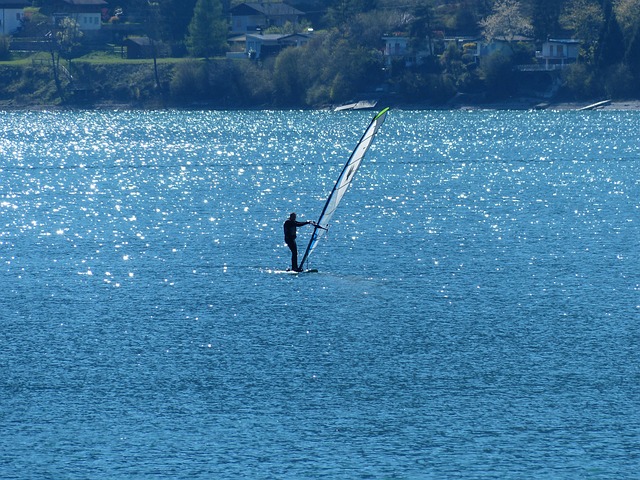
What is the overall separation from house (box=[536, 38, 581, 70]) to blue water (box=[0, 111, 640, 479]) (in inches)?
4370

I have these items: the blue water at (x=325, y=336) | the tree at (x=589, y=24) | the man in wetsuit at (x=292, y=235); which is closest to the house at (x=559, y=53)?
the tree at (x=589, y=24)

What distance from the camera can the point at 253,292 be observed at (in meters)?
49.1

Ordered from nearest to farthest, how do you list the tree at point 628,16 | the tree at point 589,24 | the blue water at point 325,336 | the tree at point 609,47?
1. the blue water at point 325,336
2. the tree at point 609,47
3. the tree at point 628,16
4. the tree at point 589,24

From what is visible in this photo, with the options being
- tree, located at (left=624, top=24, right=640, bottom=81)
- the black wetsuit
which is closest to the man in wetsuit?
the black wetsuit

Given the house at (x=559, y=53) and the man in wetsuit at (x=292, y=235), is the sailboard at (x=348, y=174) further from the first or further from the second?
the house at (x=559, y=53)

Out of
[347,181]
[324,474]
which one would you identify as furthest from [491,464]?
[347,181]

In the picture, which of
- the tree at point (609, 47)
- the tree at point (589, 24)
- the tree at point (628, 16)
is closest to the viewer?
the tree at point (609, 47)

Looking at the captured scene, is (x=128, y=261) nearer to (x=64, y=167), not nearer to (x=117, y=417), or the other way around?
(x=117, y=417)

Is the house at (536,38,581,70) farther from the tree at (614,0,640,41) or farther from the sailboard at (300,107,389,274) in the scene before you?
the sailboard at (300,107,389,274)

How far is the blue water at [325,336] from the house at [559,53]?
11099 cm

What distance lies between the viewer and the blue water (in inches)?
1201

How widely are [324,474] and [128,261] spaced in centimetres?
3016

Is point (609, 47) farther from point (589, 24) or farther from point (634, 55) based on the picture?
point (589, 24)

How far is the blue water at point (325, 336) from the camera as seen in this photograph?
3050 cm
